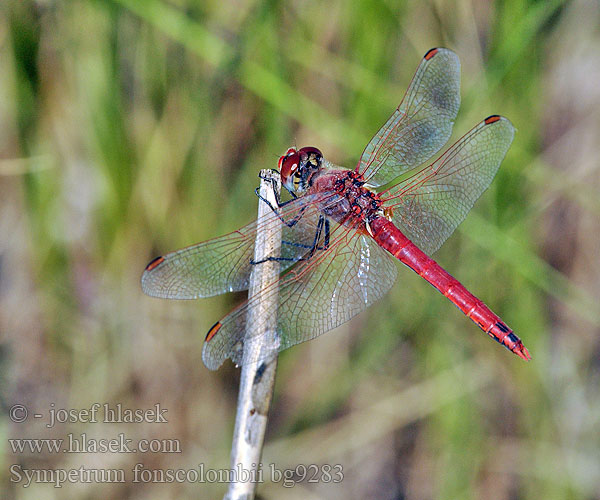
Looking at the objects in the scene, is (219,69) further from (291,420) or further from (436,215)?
(291,420)

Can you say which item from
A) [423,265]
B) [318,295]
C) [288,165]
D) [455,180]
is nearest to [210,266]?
[318,295]

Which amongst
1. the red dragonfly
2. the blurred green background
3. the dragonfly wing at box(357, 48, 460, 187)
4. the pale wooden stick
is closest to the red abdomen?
the red dragonfly

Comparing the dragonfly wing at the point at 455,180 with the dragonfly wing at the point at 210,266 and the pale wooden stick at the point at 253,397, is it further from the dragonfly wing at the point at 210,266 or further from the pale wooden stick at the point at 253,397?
the pale wooden stick at the point at 253,397

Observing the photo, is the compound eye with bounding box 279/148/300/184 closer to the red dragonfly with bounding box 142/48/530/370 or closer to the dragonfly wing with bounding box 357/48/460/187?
the red dragonfly with bounding box 142/48/530/370

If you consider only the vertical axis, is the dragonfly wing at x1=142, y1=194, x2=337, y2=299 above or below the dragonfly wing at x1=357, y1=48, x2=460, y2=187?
below

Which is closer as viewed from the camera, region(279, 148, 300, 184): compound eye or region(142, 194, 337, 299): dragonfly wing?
region(142, 194, 337, 299): dragonfly wing

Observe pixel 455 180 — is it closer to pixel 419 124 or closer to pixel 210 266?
pixel 419 124

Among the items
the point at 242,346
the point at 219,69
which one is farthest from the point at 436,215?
the point at 219,69
